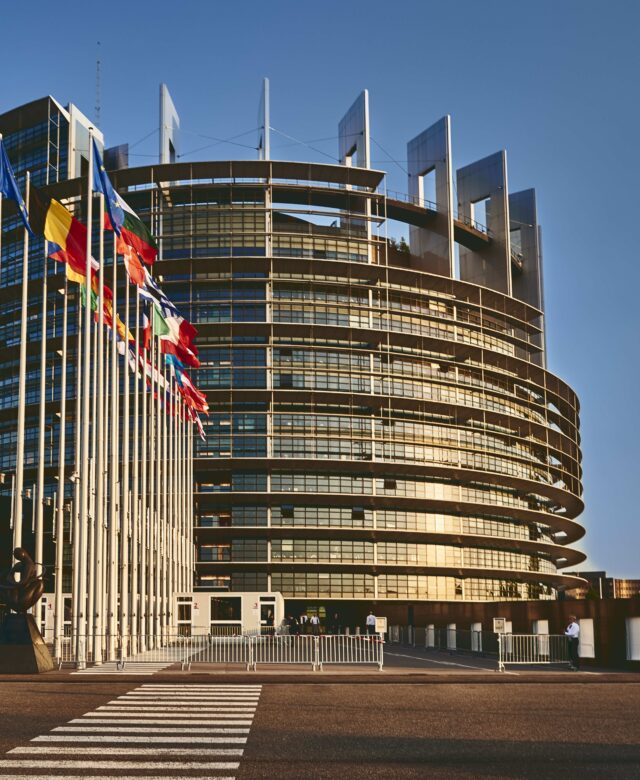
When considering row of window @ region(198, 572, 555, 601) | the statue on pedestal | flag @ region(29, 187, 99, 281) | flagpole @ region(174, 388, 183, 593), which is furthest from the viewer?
row of window @ region(198, 572, 555, 601)

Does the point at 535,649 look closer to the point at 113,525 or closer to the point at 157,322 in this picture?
the point at 113,525

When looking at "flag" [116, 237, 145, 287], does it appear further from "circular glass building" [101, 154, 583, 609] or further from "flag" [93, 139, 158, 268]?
"circular glass building" [101, 154, 583, 609]

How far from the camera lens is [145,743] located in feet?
49.8

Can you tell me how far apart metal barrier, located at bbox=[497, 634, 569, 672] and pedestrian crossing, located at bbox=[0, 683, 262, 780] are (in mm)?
18062

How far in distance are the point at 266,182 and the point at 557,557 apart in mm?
54488

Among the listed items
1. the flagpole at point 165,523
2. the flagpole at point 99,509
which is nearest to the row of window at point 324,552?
the flagpole at point 165,523

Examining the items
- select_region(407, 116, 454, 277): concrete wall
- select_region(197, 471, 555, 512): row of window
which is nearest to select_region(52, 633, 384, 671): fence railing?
select_region(197, 471, 555, 512): row of window

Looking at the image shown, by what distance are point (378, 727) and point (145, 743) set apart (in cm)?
426

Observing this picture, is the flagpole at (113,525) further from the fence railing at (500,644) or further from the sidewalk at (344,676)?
the fence railing at (500,644)

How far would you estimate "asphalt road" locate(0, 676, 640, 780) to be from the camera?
12.7 meters

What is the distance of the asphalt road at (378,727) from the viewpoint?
12.7 meters

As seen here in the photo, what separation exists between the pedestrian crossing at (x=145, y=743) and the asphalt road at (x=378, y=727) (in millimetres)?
67

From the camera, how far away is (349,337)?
95.4m

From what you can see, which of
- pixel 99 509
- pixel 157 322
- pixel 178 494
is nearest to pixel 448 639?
pixel 99 509
